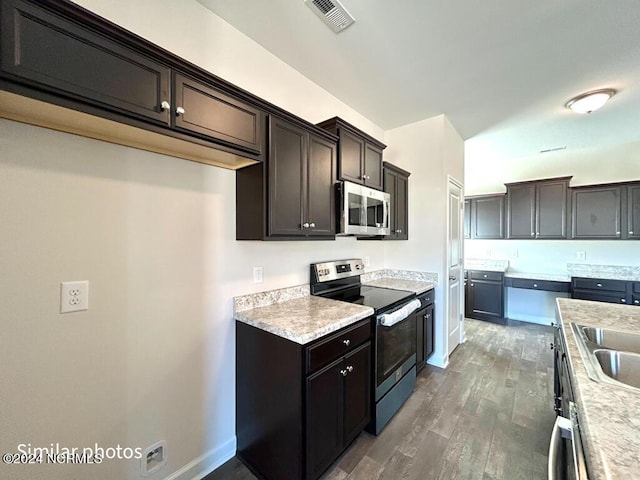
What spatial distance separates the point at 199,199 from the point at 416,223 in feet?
8.29

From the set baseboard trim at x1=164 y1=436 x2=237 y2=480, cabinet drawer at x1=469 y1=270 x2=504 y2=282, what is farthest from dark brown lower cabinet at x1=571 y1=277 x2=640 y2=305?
baseboard trim at x1=164 y1=436 x2=237 y2=480

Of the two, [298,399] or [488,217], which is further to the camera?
[488,217]

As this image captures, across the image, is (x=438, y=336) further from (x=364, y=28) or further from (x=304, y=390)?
(x=364, y=28)

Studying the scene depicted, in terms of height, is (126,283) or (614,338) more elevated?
(126,283)

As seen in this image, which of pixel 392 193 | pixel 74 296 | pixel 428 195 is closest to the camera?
pixel 74 296

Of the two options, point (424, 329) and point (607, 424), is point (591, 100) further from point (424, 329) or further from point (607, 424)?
point (607, 424)

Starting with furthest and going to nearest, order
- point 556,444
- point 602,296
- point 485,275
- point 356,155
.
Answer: point 485,275, point 602,296, point 356,155, point 556,444

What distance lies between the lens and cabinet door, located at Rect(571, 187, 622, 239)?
3.77 meters

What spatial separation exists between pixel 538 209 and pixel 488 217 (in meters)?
0.71

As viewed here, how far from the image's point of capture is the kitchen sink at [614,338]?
138 centimetres

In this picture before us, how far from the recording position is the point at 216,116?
4.43ft

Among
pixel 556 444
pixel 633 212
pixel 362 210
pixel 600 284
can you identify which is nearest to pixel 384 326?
pixel 362 210

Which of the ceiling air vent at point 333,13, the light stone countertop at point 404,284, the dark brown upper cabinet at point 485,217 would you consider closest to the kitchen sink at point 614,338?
the light stone countertop at point 404,284

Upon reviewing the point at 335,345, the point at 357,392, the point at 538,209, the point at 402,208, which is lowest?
the point at 357,392
